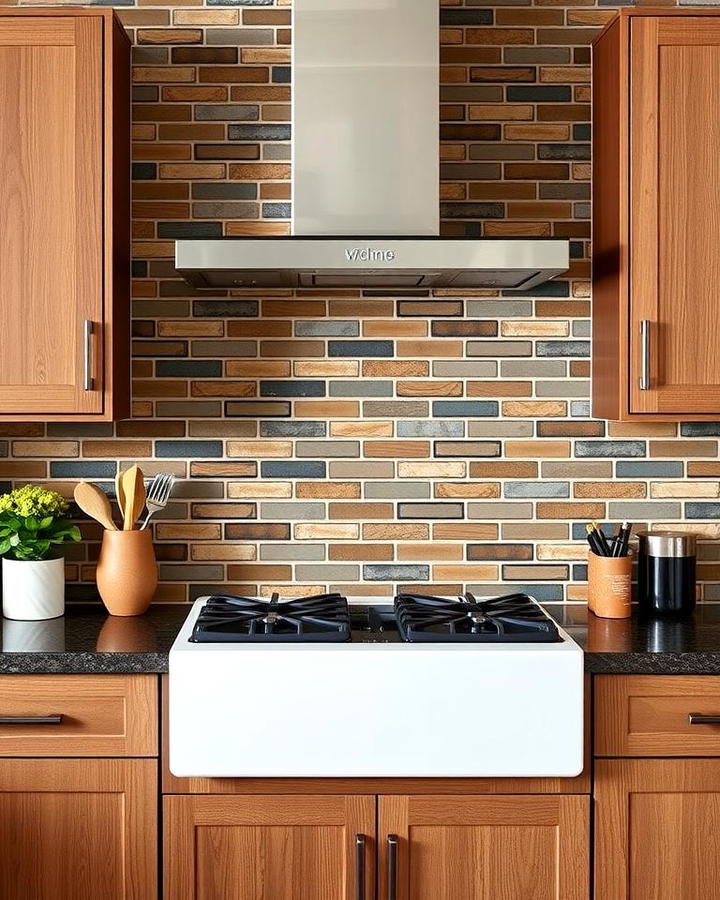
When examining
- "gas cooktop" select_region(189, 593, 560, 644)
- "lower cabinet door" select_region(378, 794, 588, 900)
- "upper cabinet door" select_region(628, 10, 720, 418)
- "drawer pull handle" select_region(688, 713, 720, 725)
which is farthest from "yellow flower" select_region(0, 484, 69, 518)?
"drawer pull handle" select_region(688, 713, 720, 725)

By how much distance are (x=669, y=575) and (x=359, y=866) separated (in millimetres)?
1064

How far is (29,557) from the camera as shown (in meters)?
2.61

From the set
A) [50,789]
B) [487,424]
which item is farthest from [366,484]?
[50,789]

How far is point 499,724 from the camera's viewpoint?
2174 millimetres

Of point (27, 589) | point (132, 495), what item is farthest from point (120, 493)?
point (27, 589)

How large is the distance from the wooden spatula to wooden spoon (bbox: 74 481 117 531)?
4cm

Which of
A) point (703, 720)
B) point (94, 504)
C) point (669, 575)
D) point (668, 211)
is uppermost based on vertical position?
point (668, 211)

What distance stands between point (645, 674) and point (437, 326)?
3.51 ft

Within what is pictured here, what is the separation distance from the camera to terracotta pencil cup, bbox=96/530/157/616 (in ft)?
8.61

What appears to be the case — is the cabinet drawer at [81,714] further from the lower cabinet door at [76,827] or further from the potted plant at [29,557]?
the potted plant at [29,557]

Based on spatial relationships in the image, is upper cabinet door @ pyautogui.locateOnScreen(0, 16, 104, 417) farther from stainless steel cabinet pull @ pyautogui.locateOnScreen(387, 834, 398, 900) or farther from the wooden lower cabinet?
stainless steel cabinet pull @ pyautogui.locateOnScreen(387, 834, 398, 900)

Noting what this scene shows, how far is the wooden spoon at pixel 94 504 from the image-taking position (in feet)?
8.66

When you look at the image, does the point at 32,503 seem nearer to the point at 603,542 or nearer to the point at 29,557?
the point at 29,557

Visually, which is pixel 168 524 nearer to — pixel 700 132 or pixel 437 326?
pixel 437 326
